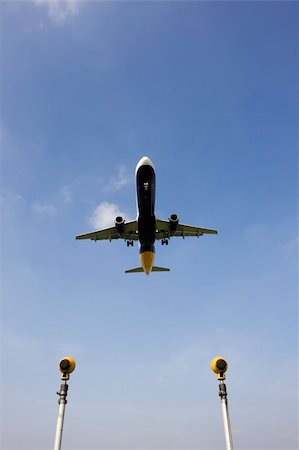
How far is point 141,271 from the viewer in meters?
44.0

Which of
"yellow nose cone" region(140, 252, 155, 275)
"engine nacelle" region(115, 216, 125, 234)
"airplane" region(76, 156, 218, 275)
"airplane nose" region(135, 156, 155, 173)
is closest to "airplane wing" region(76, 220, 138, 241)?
"airplane" region(76, 156, 218, 275)

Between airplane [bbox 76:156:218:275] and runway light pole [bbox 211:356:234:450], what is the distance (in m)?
25.9

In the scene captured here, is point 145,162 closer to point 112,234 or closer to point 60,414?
point 112,234

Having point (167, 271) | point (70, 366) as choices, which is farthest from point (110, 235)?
point (70, 366)

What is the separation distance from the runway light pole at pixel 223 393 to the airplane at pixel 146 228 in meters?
25.9

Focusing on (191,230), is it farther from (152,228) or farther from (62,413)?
(62,413)

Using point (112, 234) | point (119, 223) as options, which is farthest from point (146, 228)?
point (112, 234)

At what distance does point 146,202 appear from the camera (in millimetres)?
32875

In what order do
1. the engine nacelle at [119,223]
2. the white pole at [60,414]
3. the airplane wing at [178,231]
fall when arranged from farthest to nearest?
the airplane wing at [178,231] → the engine nacelle at [119,223] → the white pole at [60,414]

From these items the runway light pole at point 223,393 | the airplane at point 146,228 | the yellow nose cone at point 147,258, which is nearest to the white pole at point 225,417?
the runway light pole at point 223,393

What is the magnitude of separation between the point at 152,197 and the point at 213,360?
26.6 metres

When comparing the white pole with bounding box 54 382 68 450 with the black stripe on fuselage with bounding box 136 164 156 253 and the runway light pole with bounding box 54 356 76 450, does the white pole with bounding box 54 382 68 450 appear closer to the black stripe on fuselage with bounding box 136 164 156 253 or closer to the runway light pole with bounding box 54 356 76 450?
the runway light pole with bounding box 54 356 76 450

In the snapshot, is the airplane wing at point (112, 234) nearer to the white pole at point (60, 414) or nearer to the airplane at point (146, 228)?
the airplane at point (146, 228)

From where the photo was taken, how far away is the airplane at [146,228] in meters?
32.4
